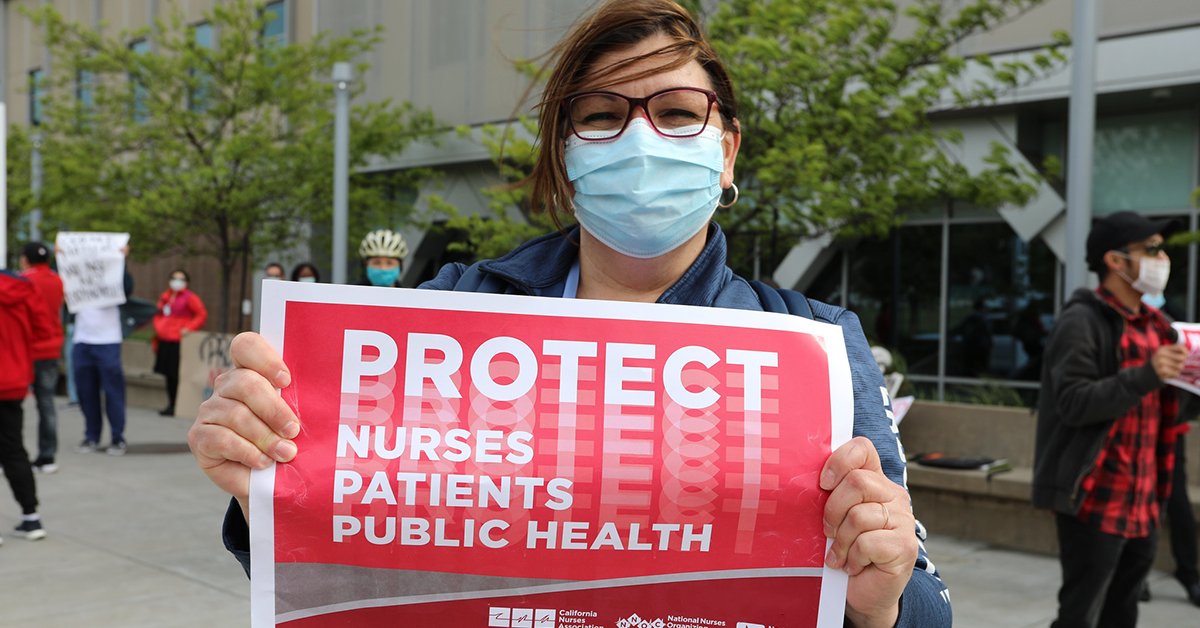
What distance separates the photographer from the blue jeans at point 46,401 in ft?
29.7

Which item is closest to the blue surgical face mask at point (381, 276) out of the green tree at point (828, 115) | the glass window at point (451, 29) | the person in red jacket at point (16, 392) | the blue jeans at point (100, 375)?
the person in red jacket at point (16, 392)

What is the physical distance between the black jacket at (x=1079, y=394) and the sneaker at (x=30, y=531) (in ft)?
21.1

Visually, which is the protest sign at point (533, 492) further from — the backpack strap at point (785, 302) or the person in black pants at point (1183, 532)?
the person in black pants at point (1183, 532)

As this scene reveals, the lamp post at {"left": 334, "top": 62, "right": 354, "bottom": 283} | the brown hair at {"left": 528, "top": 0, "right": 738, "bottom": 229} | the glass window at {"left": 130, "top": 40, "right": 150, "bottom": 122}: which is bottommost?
the brown hair at {"left": 528, "top": 0, "right": 738, "bottom": 229}

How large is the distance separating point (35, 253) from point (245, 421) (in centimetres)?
928

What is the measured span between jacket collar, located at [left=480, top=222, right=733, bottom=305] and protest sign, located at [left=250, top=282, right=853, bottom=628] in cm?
27

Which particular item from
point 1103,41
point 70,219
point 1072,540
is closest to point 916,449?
point 1072,540

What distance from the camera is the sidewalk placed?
5461mm

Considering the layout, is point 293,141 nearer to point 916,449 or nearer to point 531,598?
point 916,449

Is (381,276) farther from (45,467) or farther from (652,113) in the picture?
(652,113)

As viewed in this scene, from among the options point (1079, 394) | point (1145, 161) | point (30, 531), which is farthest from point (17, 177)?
point (1079, 394)

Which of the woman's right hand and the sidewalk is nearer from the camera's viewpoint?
the woman's right hand

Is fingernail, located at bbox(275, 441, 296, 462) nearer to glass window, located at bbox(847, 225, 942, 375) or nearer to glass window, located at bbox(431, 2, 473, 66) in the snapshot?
glass window, located at bbox(847, 225, 942, 375)

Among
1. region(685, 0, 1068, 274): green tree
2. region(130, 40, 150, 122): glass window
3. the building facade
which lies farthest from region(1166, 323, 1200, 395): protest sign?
region(130, 40, 150, 122): glass window
